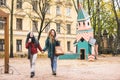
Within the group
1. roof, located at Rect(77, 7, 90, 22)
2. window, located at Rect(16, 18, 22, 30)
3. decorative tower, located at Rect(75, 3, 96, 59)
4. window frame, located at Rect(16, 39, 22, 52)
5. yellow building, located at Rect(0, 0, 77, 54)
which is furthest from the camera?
window, located at Rect(16, 18, 22, 30)

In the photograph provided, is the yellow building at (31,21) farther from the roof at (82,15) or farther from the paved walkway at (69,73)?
the paved walkway at (69,73)

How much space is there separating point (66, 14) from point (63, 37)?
4263 mm

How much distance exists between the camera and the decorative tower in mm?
31844

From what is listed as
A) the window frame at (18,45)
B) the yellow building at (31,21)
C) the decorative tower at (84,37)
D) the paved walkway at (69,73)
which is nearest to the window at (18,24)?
the yellow building at (31,21)

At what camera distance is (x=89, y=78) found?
13328mm

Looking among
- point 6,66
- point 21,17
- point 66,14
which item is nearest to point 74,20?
point 66,14

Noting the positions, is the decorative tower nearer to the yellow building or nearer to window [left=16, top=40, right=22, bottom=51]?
the yellow building

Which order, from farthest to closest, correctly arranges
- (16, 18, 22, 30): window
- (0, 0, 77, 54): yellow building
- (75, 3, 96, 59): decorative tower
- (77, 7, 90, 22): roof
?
(16, 18, 22, 30): window < (0, 0, 77, 54): yellow building < (77, 7, 90, 22): roof < (75, 3, 96, 59): decorative tower

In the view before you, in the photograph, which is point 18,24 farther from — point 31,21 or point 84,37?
point 84,37

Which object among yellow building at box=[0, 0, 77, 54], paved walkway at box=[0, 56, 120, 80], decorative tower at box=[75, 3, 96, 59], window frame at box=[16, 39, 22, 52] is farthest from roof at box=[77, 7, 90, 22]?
window frame at box=[16, 39, 22, 52]

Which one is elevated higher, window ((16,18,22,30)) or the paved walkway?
window ((16,18,22,30))

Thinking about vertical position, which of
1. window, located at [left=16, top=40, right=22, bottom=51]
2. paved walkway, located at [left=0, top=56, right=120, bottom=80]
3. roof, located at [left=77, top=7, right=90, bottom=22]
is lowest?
paved walkway, located at [left=0, top=56, right=120, bottom=80]

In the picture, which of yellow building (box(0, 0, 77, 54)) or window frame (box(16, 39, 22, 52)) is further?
window frame (box(16, 39, 22, 52))

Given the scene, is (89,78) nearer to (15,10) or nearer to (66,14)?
(15,10)
